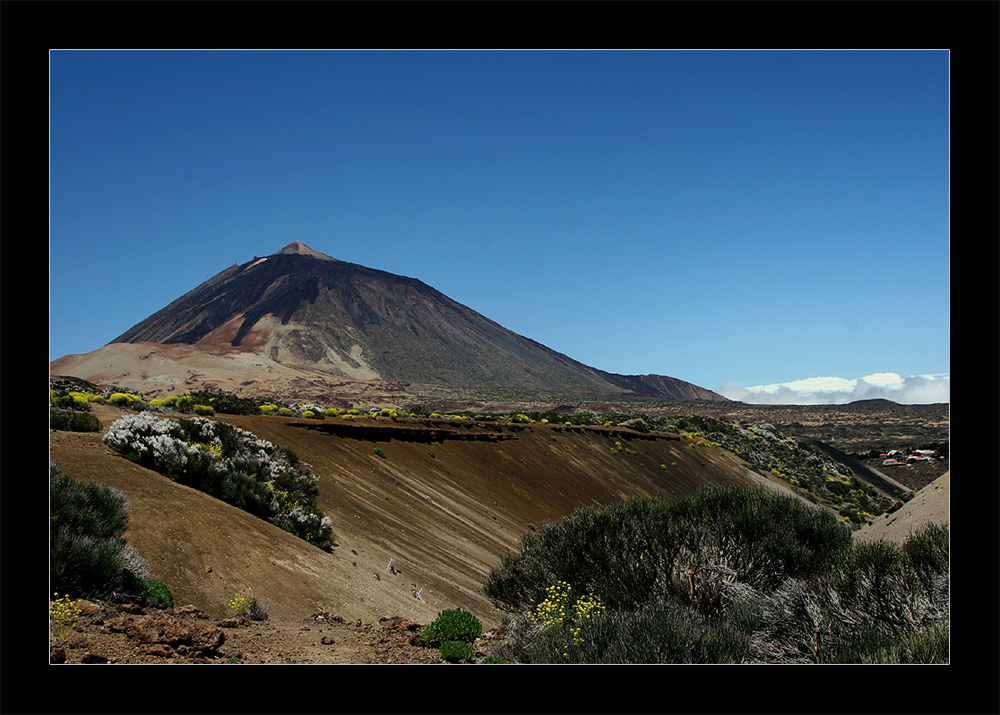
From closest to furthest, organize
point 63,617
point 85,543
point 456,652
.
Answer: point 63,617 → point 456,652 → point 85,543

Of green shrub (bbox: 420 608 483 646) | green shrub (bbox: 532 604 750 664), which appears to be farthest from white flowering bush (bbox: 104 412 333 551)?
green shrub (bbox: 532 604 750 664)

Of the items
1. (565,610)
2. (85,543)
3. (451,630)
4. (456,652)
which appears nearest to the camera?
(456,652)

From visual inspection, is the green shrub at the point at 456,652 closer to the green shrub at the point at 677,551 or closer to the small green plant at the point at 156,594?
the green shrub at the point at 677,551

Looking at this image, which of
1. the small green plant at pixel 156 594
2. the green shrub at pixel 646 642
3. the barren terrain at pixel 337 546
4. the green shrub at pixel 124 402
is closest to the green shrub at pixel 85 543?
the small green plant at pixel 156 594

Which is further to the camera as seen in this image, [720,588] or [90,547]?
[720,588]

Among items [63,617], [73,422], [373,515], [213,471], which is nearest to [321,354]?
[373,515]

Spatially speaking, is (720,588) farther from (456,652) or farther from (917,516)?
(917,516)

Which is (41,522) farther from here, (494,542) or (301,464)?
(494,542)
